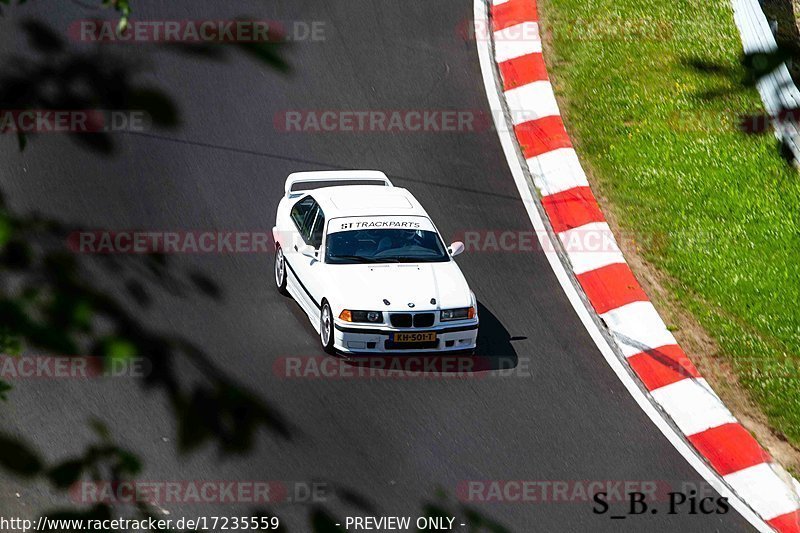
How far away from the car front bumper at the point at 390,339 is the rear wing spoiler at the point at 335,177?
2.31 m

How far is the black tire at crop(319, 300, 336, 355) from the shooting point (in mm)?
10859

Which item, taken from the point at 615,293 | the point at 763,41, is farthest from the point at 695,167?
the point at 615,293

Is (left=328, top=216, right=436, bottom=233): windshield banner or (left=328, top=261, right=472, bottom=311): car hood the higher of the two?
(left=328, top=216, right=436, bottom=233): windshield banner

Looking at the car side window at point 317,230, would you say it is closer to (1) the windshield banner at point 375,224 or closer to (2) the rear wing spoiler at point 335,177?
(1) the windshield banner at point 375,224

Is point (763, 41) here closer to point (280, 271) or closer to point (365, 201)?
point (365, 201)

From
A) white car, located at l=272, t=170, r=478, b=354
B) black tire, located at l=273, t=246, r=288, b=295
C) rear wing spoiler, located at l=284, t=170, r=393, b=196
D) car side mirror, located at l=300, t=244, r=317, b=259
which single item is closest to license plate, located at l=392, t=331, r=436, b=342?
white car, located at l=272, t=170, r=478, b=354

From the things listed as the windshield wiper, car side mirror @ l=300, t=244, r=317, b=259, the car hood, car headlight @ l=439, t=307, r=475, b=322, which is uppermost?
car side mirror @ l=300, t=244, r=317, b=259

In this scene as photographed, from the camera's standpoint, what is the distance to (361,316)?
10.7 metres

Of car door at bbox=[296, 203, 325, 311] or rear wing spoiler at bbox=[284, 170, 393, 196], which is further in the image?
rear wing spoiler at bbox=[284, 170, 393, 196]

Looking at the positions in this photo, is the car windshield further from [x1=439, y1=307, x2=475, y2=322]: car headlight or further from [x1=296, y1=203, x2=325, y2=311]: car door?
[x1=439, y1=307, x2=475, y2=322]: car headlight

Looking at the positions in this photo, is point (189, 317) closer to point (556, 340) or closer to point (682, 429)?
point (556, 340)

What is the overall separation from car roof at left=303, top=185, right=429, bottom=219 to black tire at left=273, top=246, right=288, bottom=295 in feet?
2.46

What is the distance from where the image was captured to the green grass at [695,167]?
37.2ft

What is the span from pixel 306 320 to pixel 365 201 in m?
1.50
